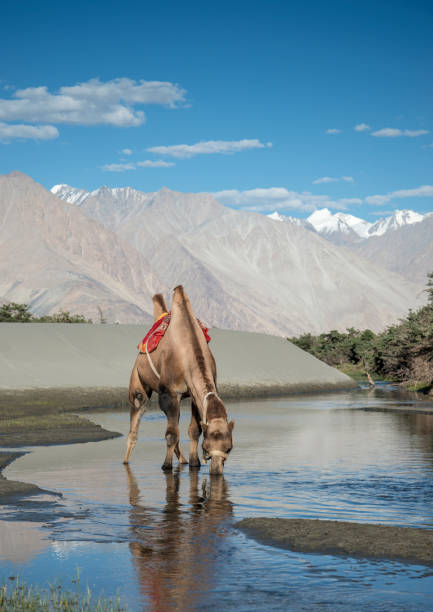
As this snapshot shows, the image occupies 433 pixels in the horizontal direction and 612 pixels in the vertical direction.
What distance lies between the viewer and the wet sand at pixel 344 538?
9852 mm

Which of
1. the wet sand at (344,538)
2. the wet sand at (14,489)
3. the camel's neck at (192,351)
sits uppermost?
the camel's neck at (192,351)

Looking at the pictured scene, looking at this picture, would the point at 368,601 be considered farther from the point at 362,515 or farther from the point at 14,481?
the point at 14,481

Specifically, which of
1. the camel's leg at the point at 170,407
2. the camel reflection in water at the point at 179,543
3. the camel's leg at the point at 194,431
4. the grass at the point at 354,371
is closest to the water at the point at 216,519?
the camel reflection in water at the point at 179,543

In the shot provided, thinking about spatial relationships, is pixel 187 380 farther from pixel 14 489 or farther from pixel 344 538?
pixel 344 538

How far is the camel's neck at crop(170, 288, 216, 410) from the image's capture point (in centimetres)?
1459

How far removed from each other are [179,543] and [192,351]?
518 cm

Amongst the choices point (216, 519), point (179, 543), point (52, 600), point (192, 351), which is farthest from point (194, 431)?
point (52, 600)

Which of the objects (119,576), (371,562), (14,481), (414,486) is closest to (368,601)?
(371,562)

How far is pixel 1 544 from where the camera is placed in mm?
10336

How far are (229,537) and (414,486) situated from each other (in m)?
5.37

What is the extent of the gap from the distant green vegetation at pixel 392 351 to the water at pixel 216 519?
128 feet

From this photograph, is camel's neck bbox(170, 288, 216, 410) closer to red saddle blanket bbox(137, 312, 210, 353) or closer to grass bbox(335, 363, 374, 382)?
red saddle blanket bbox(137, 312, 210, 353)

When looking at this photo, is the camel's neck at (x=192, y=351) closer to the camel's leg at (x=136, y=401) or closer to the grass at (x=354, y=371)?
the camel's leg at (x=136, y=401)

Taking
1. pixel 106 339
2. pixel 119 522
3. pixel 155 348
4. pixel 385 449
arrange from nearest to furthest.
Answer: pixel 119 522 < pixel 155 348 < pixel 385 449 < pixel 106 339
